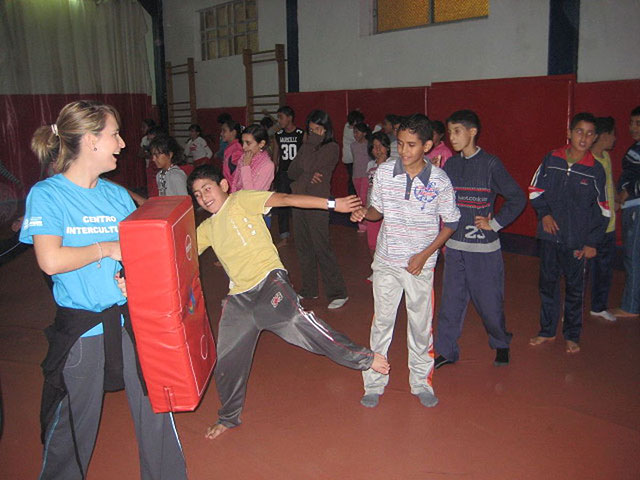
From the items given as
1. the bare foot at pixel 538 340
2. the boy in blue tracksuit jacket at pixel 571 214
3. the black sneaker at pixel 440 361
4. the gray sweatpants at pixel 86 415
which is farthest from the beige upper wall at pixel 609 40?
the gray sweatpants at pixel 86 415

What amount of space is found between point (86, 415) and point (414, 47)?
7.83m

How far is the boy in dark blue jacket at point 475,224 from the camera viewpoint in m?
3.31

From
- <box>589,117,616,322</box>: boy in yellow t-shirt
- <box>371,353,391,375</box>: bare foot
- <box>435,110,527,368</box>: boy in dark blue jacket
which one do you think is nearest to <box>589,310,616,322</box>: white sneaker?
<box>589,117,616,322</box>: boy in yellow t-shirt

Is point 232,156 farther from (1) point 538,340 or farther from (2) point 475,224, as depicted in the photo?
(1) point 538,340

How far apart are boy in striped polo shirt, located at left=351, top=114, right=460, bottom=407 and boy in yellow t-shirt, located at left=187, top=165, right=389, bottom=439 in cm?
38

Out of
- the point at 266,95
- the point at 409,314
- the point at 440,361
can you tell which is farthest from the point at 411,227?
the point at 266,95

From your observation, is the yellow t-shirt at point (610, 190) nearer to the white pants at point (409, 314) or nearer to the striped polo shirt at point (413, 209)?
the striped polo shirt at point (413, 209)

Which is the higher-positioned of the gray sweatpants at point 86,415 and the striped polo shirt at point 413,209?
the striped polo shirt at point 413,209

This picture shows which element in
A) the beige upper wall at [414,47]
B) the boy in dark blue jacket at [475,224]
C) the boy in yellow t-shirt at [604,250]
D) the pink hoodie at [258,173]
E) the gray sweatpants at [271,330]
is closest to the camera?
the gray sweatpants at [271,330]

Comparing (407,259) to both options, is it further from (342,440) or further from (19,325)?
(19,325)

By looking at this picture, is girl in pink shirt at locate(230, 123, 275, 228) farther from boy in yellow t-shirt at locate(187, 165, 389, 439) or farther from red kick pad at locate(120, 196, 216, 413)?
red kick pad at locate(120, 196, 216, 413)

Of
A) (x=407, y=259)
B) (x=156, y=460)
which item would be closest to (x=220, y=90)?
(x=407, y=259)

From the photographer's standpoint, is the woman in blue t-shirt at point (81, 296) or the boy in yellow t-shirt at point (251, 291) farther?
the boy in yellow t-shirt at point (251, 291)

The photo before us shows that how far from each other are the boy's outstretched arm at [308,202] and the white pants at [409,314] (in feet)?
1.80
